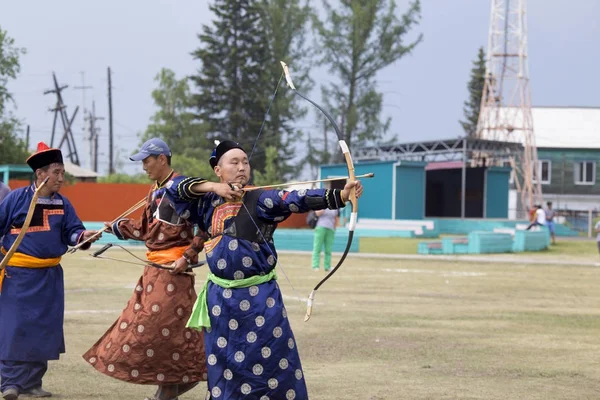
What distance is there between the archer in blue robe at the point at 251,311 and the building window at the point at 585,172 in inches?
2425

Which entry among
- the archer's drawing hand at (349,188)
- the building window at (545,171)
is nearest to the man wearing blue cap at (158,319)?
the archer's drawing hand at (349,188)

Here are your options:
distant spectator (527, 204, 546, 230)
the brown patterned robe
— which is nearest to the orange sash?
the brown patterned robe

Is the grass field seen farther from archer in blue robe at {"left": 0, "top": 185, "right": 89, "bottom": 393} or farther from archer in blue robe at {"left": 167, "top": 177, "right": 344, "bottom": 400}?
archer in blue robe at {"left": 167, "top": 177, "right": 344, "bottom": 400}

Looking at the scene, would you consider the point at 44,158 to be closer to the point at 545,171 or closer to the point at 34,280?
the point at 34,280

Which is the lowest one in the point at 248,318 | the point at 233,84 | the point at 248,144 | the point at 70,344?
the point at 70,344

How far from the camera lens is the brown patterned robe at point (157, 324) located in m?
7.10

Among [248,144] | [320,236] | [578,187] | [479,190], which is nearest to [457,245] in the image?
[320,236]

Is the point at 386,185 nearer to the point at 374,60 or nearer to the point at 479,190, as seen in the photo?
the point at 479,190

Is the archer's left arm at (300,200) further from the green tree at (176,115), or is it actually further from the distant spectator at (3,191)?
the green tree at (176,115)

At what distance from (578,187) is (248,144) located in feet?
73.0

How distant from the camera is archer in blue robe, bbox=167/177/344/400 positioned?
5.55 metres

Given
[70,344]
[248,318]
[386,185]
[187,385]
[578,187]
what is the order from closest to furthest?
[248,318], [187,385], [70,344], [386,185], [578,187]

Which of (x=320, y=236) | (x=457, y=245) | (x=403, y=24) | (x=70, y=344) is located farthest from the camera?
(x=403, y=24)

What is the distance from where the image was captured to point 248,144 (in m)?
56.9
